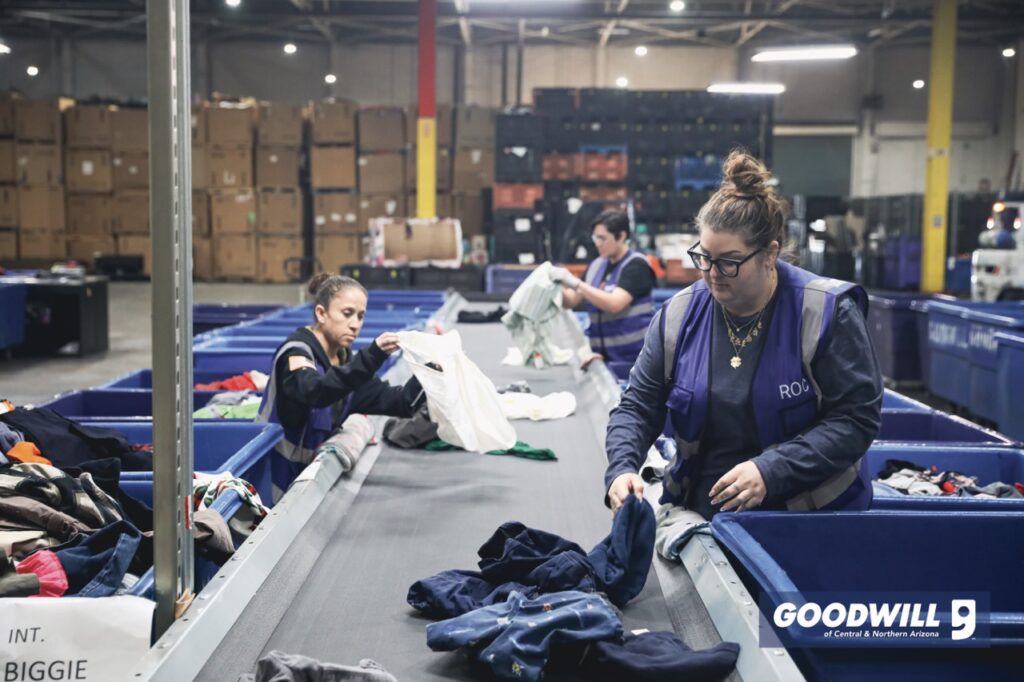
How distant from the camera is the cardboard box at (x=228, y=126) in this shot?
17.5 metres

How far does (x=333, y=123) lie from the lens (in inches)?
680

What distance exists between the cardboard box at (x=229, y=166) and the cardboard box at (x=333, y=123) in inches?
53.6

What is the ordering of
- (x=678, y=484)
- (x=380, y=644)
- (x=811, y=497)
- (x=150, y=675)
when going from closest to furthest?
(x=150, y=675) → (x=380, y=644) → (x=811, y=497) → (x=678, y=484)

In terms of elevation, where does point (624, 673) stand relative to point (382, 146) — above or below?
below

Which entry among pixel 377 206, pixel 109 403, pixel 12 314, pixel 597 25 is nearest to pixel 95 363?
pixel 12 314

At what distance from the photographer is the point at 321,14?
1681 centimetres

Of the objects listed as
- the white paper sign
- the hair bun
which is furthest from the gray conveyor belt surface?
the hair bun

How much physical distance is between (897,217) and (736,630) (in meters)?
15.9

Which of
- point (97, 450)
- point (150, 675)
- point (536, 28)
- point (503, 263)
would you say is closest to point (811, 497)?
point (150, 675)

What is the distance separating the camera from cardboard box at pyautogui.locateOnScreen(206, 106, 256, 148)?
17.5 m

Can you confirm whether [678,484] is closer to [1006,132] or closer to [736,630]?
[736,630]

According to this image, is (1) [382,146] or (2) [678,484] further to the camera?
(1) [382,146]

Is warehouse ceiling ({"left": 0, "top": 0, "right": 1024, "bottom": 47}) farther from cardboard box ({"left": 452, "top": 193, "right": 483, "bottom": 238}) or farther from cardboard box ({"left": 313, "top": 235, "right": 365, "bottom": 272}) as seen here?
cardboard box ({"left": 313, "top": 235, "right": 365, "bottom": 272})

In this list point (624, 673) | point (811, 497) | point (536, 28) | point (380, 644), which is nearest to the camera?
point (624, 673)
